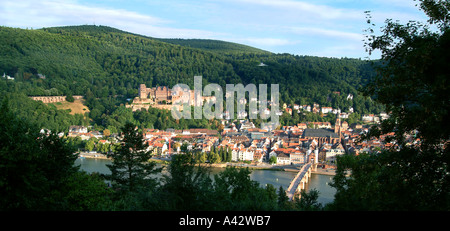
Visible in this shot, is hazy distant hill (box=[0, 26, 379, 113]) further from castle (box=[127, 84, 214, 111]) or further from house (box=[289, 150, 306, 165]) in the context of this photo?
house (box=[289, 150, 306, 165])

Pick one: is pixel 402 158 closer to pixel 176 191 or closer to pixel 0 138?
pixel 176 191

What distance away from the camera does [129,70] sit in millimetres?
33219

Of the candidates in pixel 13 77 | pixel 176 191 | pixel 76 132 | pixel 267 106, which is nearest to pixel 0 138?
pixel 176 191

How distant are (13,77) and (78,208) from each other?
2581 centimetres

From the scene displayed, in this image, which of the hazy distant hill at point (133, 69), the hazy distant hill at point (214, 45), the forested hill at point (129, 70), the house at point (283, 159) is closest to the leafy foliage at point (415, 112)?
the house at point (283, 159)

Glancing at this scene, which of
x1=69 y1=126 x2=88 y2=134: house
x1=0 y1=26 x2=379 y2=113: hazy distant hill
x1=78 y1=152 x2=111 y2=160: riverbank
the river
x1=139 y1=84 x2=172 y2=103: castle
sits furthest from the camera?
x1=0 y1=26 x2=379 y2=113: hazy distant hill

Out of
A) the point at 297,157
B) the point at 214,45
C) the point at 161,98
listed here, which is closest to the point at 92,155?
the point at 297,157

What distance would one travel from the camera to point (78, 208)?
3.32 metres

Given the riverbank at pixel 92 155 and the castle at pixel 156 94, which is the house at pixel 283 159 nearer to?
the riverbank at pixel 92 155

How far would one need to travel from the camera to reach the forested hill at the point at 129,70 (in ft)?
85.3

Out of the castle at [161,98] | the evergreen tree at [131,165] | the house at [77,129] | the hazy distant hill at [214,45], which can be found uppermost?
the hazy distant hill at [214,45]

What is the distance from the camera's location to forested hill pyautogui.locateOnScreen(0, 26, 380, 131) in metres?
26.0

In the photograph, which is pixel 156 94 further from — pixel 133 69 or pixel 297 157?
pixel 297 157

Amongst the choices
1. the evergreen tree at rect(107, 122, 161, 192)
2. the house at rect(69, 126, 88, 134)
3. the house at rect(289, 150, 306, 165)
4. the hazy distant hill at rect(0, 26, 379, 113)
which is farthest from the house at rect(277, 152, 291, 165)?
the hazy distant hill at rect(0, 26, 379, 113)
